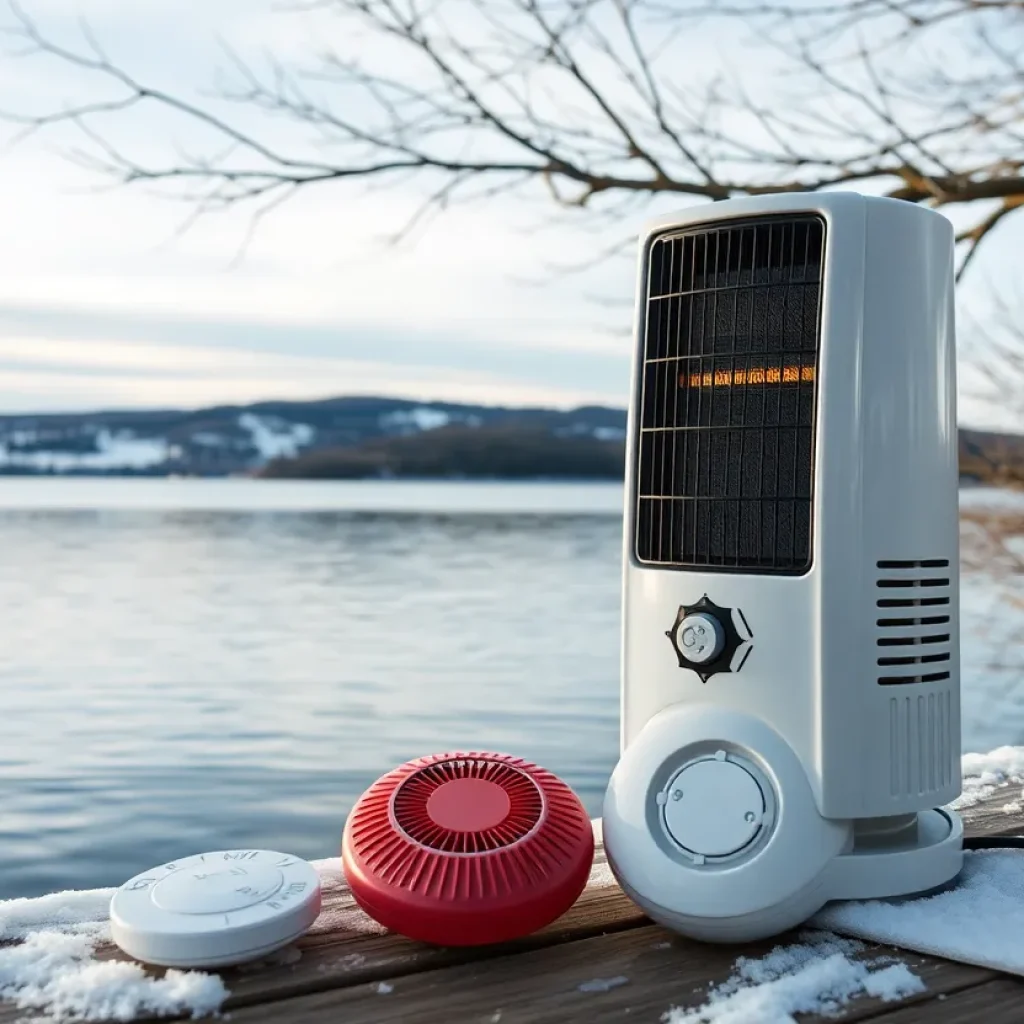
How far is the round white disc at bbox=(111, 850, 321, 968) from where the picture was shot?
1249mm

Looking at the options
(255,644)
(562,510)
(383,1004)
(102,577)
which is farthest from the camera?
(562,510)

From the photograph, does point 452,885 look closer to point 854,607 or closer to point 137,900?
point 137,900

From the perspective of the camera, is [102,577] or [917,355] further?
[102,577]

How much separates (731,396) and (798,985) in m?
0.70

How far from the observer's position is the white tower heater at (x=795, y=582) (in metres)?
1.43

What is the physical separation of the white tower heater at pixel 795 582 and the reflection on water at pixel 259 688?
2589 millimetres

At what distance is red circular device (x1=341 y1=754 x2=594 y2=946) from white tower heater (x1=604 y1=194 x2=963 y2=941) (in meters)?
0.10

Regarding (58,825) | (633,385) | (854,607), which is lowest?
(58,825)

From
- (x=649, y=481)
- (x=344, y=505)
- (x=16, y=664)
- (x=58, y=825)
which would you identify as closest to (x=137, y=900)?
(x=649, y=481)

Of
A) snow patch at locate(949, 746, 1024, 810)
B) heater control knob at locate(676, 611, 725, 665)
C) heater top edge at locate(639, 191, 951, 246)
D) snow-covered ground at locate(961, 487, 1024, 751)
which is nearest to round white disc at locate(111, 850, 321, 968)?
heater control knob at locate(676, 611, 725, 665)

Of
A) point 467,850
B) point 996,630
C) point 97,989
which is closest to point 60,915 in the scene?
point 97,989

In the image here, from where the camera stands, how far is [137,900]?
132 centimetres

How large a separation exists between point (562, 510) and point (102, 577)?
45.5ft

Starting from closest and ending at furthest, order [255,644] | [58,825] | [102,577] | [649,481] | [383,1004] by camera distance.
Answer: [383,1004], [649,481], [58,825], [255,644], [102,577]
